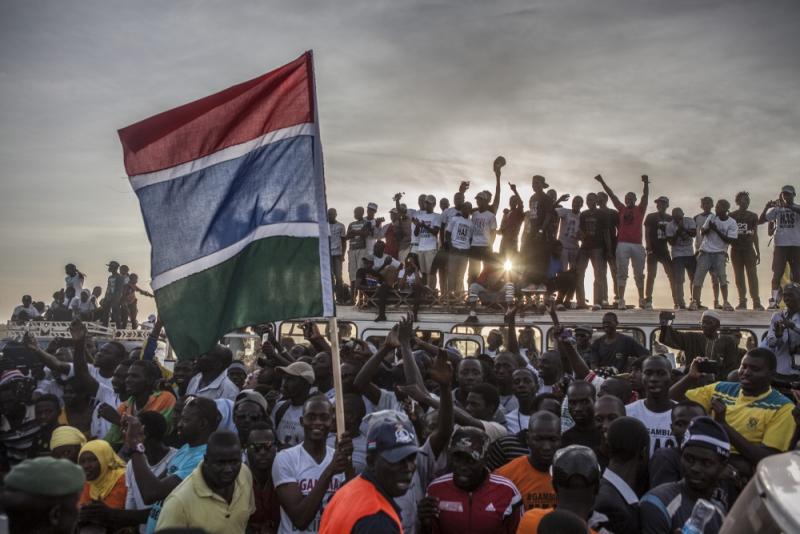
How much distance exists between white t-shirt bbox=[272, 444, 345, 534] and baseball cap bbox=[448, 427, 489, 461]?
0.91 meters

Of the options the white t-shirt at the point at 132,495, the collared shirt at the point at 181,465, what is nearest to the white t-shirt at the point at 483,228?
the collared shirt at the point at 181,465

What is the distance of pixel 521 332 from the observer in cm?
1418

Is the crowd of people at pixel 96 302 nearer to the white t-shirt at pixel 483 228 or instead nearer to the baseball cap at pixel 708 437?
the white t-shirt at pixel 483 228

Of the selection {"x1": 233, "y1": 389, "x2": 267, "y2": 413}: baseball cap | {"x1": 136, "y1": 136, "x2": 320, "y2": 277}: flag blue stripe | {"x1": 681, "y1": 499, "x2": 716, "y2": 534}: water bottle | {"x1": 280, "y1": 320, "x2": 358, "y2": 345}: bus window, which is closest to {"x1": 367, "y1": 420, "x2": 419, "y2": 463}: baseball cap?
{"x1": 681, "y1": 499, "x2": 716, "y2": 534}: water bottle

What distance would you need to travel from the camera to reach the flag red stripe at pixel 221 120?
5.80m

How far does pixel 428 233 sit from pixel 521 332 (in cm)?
303

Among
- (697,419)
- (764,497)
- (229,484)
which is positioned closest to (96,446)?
(229,484)

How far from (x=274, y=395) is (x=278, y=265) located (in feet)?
9.58

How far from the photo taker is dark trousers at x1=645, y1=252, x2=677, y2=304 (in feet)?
49.5

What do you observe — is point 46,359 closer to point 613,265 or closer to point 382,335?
point 382,335

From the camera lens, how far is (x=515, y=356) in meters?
8.41

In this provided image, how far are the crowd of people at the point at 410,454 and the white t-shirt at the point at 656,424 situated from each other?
0.01 m

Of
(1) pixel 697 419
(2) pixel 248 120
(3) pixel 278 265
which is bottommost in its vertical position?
(1) pixel 697 419

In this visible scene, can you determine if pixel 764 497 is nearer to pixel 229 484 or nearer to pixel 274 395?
pixel 229 484
